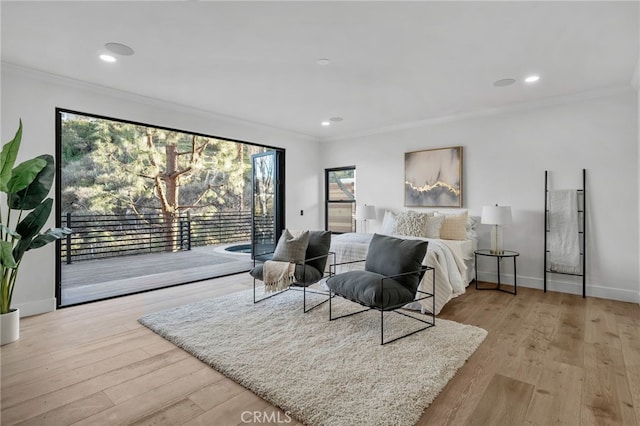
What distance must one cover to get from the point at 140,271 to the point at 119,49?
4.11 metres

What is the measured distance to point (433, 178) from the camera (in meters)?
5.29

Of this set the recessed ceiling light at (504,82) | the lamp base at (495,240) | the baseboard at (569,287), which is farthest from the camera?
the lamp base at (495,240)

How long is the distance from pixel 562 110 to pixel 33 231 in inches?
238

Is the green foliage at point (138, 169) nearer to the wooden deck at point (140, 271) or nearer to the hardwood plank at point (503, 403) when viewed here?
the wooden deck at point (140, 271)

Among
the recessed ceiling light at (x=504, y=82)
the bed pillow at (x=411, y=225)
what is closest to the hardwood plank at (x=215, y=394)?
the bed pillow at (x=411, y=225)

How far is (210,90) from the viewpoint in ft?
13.0

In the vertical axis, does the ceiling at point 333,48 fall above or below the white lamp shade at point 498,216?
above

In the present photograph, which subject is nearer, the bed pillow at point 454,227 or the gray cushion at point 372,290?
the gray cushion at point 372,290

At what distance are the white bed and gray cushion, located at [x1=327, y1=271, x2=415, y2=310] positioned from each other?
2.14 feet

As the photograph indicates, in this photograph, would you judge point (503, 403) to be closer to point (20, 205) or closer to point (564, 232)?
point (564, 232)

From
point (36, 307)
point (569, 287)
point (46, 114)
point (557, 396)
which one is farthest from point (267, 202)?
point (557, 396)

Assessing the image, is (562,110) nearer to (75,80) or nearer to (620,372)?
(620,372)

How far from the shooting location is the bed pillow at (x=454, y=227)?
178 inches

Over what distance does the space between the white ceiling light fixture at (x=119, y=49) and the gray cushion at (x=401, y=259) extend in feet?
9.66
